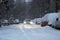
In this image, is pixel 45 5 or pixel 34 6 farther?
pixel 34 6

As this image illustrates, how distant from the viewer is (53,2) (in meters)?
74.5

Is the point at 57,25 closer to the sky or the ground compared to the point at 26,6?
closer to the sky

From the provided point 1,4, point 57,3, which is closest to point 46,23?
point 1,4

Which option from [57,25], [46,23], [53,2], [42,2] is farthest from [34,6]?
[57,25]

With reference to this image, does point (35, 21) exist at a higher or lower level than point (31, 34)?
lower

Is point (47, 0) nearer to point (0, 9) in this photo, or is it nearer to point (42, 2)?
point (42, 2)

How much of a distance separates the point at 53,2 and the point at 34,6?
34991 millimetres

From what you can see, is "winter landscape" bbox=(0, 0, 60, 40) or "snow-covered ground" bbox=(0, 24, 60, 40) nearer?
"snow-covered ground" bbox=(0, 24, 60, 40)

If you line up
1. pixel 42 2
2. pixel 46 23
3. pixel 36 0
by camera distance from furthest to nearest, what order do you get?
pixel 36 0, pixel 42 2, pixel 46 23

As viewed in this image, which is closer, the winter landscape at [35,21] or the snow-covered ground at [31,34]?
the snow-covered ground at [31,34]

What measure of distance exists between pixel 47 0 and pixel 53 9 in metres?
16.3

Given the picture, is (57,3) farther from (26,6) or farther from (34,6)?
(26,6)

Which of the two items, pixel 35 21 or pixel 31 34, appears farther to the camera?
pixel 35 21

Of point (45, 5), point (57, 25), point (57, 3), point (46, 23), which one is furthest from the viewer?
point (45, 5)
